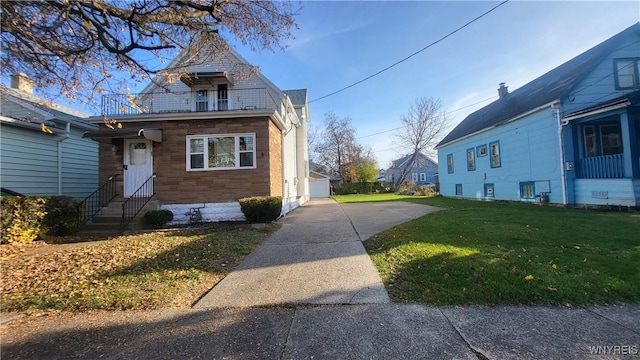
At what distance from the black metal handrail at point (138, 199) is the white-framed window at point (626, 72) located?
1921 centimetres

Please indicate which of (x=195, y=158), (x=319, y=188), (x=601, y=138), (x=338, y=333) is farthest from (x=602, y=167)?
(x=319, y=188)

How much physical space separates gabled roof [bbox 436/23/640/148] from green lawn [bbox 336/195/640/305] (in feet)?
24.4

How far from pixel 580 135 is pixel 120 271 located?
16.1 metres

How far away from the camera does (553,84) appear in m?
14.5

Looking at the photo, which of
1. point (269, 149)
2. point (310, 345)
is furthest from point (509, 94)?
point (310, 345)

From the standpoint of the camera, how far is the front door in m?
11.6

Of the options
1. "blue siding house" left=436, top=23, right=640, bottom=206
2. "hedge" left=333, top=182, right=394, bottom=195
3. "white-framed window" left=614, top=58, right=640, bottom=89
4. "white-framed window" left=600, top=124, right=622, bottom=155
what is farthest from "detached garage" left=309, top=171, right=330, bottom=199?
"white-framed window" left=614, top=58, right=640, bottom=89

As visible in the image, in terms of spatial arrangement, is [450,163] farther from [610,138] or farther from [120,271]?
[120,271]

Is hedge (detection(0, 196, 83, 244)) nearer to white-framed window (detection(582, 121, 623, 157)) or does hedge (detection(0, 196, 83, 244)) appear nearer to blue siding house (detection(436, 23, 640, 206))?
blue siding house (detection(436, 23, 640, 206))

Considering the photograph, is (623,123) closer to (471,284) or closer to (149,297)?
(471,284)

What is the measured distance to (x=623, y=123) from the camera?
35.3ft

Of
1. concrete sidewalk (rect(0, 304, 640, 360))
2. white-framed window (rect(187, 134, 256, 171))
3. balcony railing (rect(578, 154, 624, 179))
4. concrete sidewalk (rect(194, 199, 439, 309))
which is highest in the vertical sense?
white-framed window (rect(187, 134, 256, 171))

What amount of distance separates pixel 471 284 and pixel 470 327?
118 centimetres

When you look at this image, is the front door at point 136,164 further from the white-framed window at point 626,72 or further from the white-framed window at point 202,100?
the white-framed window at point 626,72
